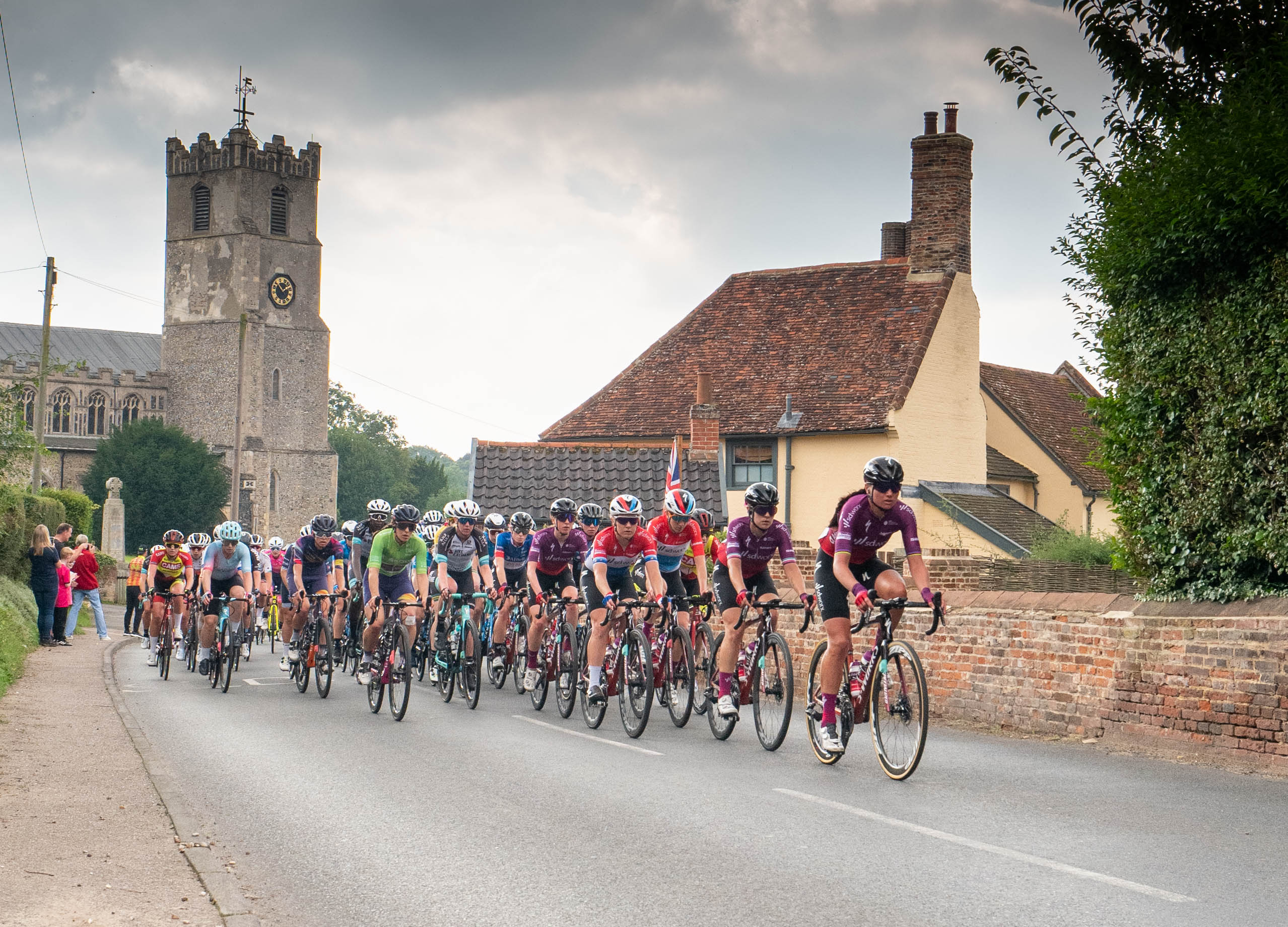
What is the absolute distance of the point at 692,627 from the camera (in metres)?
12.4

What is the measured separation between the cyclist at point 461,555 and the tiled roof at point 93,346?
95030mm

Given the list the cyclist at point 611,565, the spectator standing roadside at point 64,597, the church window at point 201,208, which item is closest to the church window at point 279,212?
the church window at point 201,208

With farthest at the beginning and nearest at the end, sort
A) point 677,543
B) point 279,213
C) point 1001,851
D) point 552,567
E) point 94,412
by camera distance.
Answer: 1. point 94,412
2. point 279,213
3. point 552,567
4. point 677,543
5. point 1001,851

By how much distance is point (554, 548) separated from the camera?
14.3m

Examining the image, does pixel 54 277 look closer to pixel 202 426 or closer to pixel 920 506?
pixel 920 506

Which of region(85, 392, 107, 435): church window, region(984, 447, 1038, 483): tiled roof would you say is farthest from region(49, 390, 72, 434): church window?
region(984, 447, 1038, 483): tiled roof

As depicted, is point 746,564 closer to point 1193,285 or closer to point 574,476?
point 1193,285

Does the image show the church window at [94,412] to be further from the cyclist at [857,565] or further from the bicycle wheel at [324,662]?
the cyclist at [857,565]

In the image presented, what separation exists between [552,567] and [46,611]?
12326mm

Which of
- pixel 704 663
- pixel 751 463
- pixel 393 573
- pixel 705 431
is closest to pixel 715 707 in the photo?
pixel 704 663

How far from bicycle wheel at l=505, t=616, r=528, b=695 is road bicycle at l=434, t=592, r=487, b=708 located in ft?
2.12

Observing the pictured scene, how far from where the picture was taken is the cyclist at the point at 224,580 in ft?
54.9

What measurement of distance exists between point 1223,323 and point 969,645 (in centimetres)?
392

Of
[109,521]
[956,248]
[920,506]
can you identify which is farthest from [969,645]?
[109,521]
